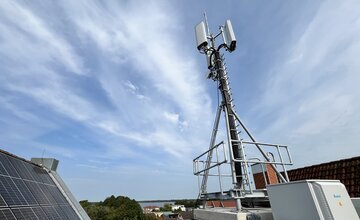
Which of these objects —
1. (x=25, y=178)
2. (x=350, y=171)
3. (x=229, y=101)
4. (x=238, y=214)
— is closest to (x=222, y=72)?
(x=229, y=101)

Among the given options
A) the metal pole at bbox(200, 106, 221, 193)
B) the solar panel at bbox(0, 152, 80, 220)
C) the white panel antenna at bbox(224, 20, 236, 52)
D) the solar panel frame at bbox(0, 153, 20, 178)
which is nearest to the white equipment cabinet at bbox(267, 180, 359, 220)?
the metal pole at bbox(200, 106, 221, 193)

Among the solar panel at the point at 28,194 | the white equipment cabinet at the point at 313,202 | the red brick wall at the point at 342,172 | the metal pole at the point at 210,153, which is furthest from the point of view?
the red brick wall at the point at 342,172

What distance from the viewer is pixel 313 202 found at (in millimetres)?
5457

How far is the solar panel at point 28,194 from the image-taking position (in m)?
6.33

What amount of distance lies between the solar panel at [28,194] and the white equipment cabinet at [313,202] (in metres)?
7.00

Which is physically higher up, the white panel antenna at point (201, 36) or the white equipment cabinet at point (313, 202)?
the white panel antenna at point (201, 36)

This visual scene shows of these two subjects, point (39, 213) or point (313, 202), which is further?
point (39, 213)

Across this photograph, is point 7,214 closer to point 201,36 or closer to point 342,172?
point 201,36

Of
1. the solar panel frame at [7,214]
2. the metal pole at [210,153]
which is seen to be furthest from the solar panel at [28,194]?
the metal pole at [210,153]

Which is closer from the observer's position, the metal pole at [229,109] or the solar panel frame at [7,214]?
the solar panel frame at [7,214]

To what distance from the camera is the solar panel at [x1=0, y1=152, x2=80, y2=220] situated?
249 inches

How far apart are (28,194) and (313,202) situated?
8633mm

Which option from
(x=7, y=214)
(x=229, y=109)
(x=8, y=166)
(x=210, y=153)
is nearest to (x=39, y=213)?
(x=7, y=214)

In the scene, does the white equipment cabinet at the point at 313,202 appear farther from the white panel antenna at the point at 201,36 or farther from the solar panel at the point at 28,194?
the white panel antenna at the point at 201,36
